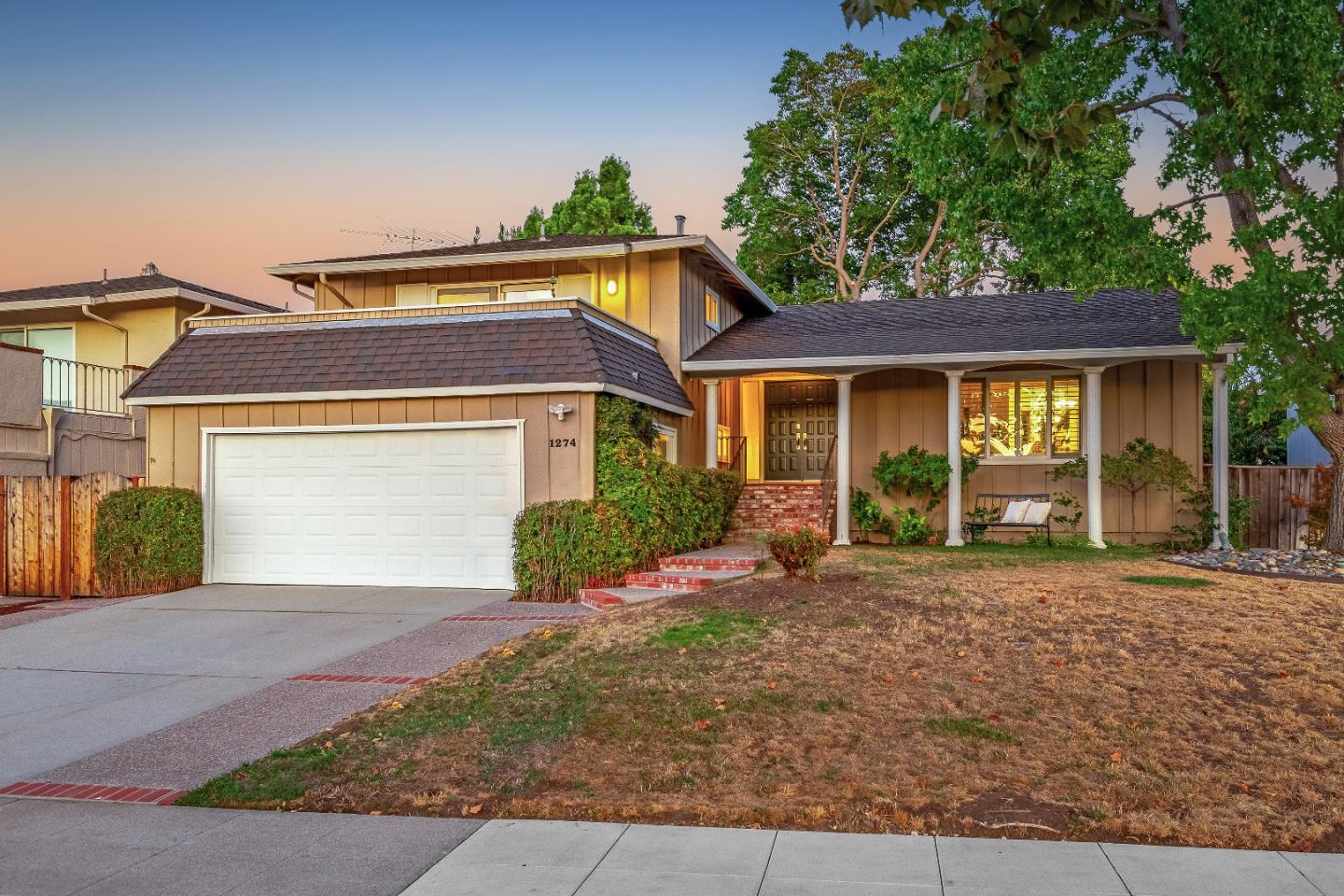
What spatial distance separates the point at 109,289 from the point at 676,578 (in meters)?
15.6

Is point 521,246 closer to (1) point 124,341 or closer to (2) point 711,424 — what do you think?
(2) point 711,424

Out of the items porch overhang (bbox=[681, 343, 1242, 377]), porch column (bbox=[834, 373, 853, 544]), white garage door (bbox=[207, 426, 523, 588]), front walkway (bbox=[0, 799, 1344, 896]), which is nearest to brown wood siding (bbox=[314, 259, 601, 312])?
porch overhang (bbox=[681, 343, 1242, 377])

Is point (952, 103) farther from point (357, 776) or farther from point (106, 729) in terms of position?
point (106, 729)

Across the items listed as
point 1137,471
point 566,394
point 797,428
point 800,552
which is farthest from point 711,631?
point 797,428

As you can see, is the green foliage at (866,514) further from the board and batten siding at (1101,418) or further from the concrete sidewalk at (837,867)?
the concrete sidewalk at (837,867)

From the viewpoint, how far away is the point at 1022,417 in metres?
17.1

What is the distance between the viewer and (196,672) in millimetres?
8508

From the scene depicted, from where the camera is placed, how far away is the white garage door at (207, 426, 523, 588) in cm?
1293

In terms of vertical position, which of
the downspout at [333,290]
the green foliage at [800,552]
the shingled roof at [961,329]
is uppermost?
the downspout at [333,290]

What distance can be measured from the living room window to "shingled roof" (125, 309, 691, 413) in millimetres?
5844

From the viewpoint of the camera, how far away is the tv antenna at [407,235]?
66.4 ft

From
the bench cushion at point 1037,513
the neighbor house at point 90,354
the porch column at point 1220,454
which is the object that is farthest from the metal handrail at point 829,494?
the neighbor house at point 90,354

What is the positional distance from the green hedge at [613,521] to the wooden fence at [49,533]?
19.0 ft

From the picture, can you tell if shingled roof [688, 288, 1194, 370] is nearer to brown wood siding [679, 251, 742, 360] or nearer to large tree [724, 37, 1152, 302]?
brown wood siding [679, 251, 742, 360]
